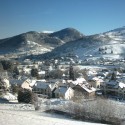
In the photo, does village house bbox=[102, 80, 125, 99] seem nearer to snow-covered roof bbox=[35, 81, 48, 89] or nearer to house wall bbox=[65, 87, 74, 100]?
house wall bbox=[65, 87, 74, 100]

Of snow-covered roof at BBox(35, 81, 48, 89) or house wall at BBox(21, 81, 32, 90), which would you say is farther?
house wall at BBox(21, 81, 32, 90)

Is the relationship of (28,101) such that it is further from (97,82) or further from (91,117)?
(97,82)

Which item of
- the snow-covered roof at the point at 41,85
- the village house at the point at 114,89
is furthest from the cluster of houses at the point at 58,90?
the village house at the point at 114,89

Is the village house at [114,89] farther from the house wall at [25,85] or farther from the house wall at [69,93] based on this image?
the house wall at [25,85]

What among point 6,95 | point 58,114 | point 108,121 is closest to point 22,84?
point 6,95

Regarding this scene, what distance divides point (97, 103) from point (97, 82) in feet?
139

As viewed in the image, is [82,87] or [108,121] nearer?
[108,121]

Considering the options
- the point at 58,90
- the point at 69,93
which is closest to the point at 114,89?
the point at 69,93

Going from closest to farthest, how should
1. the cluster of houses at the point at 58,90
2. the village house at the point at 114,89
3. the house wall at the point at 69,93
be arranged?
the house wall at the point at 69,93, the cluster of houses at the point at 58,90, the village house at the point at 114,89

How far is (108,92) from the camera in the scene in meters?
66.7

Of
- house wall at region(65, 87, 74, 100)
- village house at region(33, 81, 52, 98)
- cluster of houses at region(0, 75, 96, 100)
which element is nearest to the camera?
house wall at region(65, 87, 74, 100)

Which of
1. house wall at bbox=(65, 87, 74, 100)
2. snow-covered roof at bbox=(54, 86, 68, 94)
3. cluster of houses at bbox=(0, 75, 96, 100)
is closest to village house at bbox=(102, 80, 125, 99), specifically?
cluster of houses at bbox=(0, 75, 96, 100)

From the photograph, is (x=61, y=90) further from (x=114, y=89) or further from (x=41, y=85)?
(x=114, y=89)

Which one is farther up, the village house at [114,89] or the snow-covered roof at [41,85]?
the snow-covered roof at [41,85]
